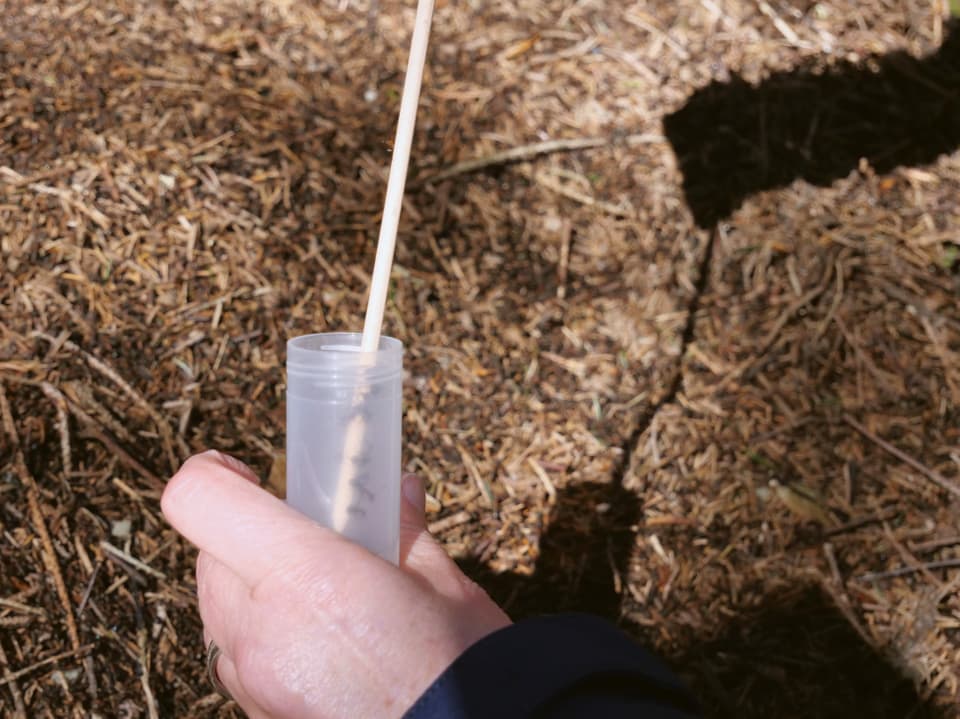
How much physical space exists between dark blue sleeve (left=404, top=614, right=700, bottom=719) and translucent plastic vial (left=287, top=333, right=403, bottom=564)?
0.74ft

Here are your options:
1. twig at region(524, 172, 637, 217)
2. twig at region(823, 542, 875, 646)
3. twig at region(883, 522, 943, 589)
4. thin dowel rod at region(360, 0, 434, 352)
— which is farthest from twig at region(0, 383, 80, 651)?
twig at region(883, 522, 943, 589)

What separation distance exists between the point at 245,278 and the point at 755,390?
1.22 metres

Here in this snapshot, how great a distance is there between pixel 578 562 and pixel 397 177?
3.73 ft

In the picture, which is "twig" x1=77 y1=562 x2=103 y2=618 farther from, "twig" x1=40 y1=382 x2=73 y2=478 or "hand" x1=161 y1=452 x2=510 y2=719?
"hand" x1=161 y1=452 x2=510 y2=719

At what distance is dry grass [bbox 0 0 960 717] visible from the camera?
1.71 meters

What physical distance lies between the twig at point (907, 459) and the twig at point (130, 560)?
154 centimetres

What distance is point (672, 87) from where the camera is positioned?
2.53m

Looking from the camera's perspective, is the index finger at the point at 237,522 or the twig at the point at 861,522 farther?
the twig at the point at 861,522

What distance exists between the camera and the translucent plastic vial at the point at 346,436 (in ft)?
3.01

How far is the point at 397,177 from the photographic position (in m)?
0.91

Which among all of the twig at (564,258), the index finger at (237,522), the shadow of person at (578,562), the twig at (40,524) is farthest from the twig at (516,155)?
the index finger at (237,522)

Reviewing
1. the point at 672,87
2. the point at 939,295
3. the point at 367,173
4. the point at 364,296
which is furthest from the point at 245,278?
the point at 939,295

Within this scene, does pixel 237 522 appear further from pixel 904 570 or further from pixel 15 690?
pixel 904 570

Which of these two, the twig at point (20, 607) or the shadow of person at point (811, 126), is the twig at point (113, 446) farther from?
the shadow of person at point (811, 126)
